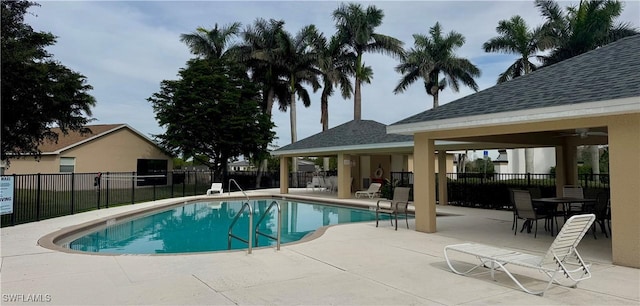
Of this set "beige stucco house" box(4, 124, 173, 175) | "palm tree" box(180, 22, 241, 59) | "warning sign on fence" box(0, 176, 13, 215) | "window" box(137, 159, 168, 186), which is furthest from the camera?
"palm tree" box(180, 22, 241, 59)

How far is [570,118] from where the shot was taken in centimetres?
693

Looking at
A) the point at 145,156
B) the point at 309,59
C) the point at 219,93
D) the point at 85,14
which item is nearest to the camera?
the point at 85,14

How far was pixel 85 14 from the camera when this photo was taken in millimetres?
13023

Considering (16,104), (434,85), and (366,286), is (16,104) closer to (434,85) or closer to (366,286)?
(366,286)

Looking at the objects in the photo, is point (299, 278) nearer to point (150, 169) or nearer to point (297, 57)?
point (150, 169)

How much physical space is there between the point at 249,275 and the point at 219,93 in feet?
84.4

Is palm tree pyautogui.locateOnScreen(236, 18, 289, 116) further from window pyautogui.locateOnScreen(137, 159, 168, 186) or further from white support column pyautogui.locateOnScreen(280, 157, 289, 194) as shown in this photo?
white support column pyautogui.locateOnScreen(280, 157, 289, 194)

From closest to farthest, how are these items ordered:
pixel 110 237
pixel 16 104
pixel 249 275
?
pixel 249 275 < pixel 110 237 < pixel 16 104

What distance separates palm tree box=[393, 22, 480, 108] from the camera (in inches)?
1405

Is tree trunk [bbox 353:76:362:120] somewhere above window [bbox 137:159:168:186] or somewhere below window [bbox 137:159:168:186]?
above

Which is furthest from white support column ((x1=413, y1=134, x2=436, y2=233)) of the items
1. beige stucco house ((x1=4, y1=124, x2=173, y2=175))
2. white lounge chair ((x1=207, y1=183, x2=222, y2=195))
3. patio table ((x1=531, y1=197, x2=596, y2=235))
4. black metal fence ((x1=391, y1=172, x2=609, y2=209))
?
beige stucco house ((x1=4, y1=124, x2=173, y2=175))

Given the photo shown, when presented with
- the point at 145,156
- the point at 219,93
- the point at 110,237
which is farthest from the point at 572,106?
the point at 145,156

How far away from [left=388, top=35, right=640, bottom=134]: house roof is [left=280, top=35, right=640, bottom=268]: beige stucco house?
1 centimetres

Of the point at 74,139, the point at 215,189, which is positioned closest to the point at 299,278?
the point at 215,189
